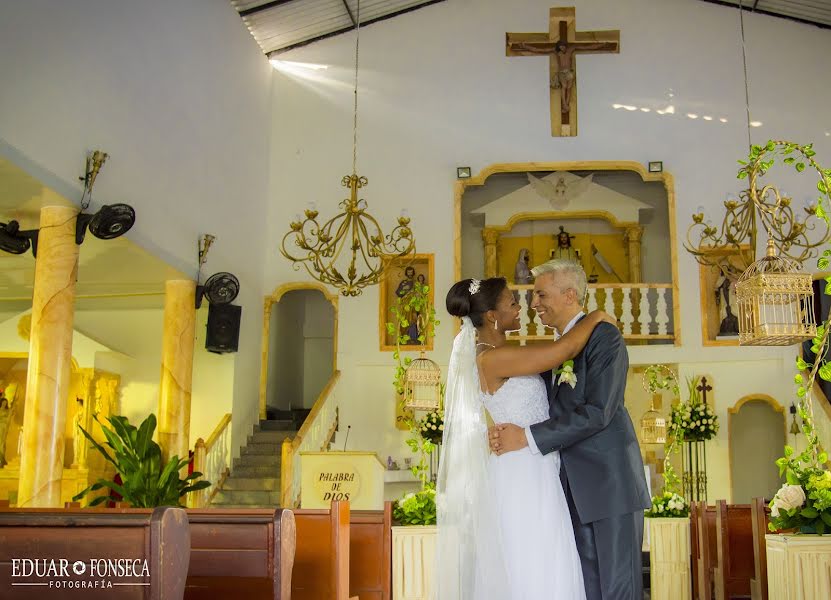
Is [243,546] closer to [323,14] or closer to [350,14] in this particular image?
[323,14]

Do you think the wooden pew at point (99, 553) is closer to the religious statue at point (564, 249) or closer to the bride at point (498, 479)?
the bride at point (498, 479)

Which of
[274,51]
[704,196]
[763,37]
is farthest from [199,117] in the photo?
[763,37]

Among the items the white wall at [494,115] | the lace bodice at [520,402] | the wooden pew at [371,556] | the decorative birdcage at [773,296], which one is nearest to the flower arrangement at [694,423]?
the white wall at [494,115]

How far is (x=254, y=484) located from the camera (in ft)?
41.3

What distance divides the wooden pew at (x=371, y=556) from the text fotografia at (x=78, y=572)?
309cm

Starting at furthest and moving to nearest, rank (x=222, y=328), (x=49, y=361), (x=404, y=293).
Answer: (x=404, y=293) < (x=222, y=328) < (x=49, y=361)

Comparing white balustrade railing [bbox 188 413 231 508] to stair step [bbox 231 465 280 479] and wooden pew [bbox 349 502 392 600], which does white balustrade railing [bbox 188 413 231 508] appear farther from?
wooden pew [bbox 349 502 392 600]

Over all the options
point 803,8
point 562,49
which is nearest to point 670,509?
point 562,49

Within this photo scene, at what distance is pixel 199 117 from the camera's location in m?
11.7

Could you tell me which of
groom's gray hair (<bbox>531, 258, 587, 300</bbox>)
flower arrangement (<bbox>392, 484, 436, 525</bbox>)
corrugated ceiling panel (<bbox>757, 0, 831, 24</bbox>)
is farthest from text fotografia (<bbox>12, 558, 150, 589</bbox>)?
corrugated ceiling panel (<bbox>757, 0, 831, 24</bbox>)

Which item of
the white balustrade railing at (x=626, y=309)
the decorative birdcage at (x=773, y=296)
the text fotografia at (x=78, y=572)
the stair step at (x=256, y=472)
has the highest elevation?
the white balustrade railing at (x=626, y=309)

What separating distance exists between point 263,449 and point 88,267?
11.8ft

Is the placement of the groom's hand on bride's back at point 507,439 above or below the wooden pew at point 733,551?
above

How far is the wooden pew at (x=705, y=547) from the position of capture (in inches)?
280
